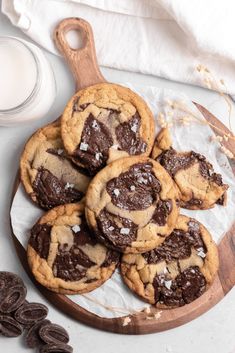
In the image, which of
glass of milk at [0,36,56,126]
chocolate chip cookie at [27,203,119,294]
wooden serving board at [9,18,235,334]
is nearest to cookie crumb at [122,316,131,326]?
wooden serving board at [9,18,235,334]

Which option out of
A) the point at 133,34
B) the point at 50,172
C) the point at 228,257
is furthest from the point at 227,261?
the point at 133,34

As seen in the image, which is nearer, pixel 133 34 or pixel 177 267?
pixel 177 267

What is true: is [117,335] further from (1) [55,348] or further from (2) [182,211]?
(2) [182,211]

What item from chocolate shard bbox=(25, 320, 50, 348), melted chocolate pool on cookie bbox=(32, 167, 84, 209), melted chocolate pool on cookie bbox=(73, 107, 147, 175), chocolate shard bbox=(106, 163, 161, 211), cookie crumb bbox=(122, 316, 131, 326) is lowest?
chocolate shard bbox=(25, 320, 50, 348)

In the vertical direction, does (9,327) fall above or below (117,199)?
below

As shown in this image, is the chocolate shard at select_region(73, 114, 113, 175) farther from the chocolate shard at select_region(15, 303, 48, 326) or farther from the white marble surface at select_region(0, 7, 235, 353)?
the chocolate shard at select_region(15, 303, 48, 326)

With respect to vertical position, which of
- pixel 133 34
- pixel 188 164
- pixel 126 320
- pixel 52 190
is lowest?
pixel 126 320
